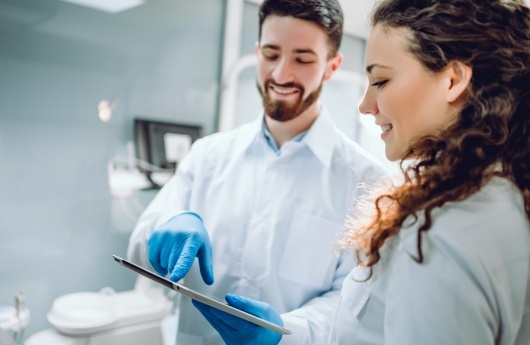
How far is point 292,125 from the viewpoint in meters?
1.30

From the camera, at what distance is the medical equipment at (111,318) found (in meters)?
1.45

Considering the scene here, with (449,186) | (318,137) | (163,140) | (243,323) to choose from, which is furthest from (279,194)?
(163,140)

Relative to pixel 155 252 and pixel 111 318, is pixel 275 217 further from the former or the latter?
pixel 111 318

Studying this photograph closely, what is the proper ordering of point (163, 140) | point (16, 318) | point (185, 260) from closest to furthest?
point (185, 260)
point (16, 318)
point (163, 140)

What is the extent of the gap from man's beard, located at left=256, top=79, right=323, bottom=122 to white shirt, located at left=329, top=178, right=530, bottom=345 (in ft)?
2.39

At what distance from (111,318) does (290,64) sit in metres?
1.11

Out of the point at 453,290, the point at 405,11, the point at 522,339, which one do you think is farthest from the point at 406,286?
the point at 405,11

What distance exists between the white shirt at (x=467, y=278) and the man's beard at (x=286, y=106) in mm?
727

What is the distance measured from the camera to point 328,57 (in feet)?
4.27

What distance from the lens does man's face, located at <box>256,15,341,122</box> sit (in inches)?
48.0

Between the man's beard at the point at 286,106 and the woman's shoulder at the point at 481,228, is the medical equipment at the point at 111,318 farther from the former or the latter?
the woman's shoulder at the point at 481,228

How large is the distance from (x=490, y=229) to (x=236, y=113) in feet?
5.49

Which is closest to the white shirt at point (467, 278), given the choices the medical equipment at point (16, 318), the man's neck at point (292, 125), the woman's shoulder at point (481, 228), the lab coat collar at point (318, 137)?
the woman's shoulder at point (481, 228)

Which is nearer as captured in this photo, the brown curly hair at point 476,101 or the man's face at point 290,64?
the brown curly hair at point 476,101
